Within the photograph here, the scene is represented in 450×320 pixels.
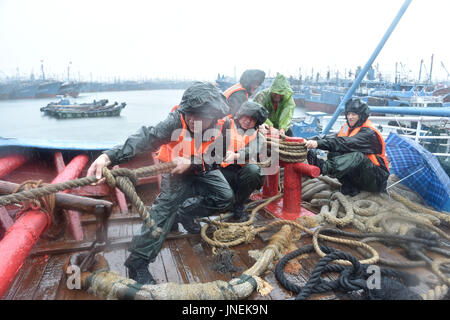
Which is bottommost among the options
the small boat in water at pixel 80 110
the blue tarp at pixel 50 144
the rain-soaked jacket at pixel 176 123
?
the small boat in water at pixel 80 110

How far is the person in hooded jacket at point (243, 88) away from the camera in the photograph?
4078mm

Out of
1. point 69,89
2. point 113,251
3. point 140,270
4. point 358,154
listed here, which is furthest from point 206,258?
point 69,89

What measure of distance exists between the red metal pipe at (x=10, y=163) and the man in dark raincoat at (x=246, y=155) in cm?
248

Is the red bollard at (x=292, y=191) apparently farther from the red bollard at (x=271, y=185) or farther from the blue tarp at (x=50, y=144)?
the blue tarp at (x=50, y=144)

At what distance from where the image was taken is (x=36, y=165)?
4035mm

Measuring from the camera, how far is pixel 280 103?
444cm

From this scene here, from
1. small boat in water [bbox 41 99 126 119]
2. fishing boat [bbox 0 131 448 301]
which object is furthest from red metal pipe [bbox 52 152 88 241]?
small boat in water [bbox 41 99 126 119]

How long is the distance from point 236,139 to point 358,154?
5.01 ft

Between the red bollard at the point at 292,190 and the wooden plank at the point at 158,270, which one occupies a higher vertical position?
the red bollard at the point at 292,190

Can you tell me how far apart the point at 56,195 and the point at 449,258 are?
3259 mm

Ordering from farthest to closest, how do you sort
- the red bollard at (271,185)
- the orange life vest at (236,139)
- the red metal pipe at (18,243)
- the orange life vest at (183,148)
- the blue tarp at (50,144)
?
1. the red bollard at (271,185)
2. the blue tarp at (50,144)
3. the orange life vest at (236,139)
4. the orange life vest at (183,148)
5. the red metal pipe at (18,243)

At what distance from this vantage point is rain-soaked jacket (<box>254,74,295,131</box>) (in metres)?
4.26

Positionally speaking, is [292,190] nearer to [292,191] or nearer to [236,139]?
[292,191]

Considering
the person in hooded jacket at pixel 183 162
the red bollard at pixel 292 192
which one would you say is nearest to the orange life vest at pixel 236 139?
the person in hooded jacket at pixel 183 162
